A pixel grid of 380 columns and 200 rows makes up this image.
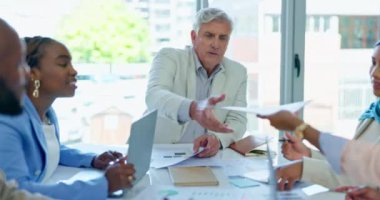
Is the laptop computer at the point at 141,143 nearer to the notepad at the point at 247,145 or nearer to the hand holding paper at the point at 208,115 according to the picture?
the hand holding paper at the point at 208,115

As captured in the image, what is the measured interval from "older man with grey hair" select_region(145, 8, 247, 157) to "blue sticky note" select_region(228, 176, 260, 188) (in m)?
0.48

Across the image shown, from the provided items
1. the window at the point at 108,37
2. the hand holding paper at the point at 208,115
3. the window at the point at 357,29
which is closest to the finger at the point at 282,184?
the hand holding paper at the point at 208,115

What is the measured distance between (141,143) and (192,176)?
0.23 meters

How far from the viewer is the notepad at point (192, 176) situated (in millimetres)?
1606

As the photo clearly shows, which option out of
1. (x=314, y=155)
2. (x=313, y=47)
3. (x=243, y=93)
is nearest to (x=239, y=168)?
(x=314, y=155)

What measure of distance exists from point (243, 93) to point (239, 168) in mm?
722

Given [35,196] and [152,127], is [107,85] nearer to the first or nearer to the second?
[152,127]

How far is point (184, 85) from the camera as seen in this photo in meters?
2.39

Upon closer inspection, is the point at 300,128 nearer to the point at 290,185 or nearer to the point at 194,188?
the point at 290,185

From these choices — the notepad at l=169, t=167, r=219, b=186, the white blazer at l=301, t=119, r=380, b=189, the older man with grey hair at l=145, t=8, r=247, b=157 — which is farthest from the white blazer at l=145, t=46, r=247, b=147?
the white blazer at l=301, t=119, r=380, b=189

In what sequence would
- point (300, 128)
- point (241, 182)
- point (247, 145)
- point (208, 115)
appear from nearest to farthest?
point (300, 128) < point (241, 182) < point (208, 115) < point (247, 145)

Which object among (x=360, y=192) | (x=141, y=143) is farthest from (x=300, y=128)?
(x=141, y=143)

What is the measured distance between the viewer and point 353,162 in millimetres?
1315

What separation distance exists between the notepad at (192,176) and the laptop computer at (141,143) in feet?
0.36
